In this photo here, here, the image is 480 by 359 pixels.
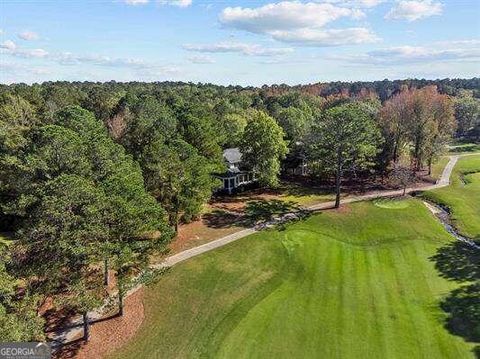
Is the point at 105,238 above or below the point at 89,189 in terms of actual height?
below

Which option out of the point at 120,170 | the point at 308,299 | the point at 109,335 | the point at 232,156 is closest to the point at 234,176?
the point at 232,156

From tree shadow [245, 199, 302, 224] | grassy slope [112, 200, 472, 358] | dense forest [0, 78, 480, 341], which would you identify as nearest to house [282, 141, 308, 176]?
dense forest [0, 78, 480, 341]

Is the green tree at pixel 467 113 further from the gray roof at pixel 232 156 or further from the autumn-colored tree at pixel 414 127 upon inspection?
the gray roof at pixel 232 156

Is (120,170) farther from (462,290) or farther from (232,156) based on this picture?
(232,156)

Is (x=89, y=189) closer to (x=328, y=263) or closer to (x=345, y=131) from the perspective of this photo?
(x=328, y=263)

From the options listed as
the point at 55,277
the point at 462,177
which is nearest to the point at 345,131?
the point at 462,177

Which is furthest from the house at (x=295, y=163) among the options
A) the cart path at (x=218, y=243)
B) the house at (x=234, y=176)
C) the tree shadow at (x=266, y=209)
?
the tree shadow at (x=266, y=209)

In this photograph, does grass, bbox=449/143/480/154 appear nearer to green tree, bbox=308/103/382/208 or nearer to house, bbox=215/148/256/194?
green tree, bbox=308/103/382/208
